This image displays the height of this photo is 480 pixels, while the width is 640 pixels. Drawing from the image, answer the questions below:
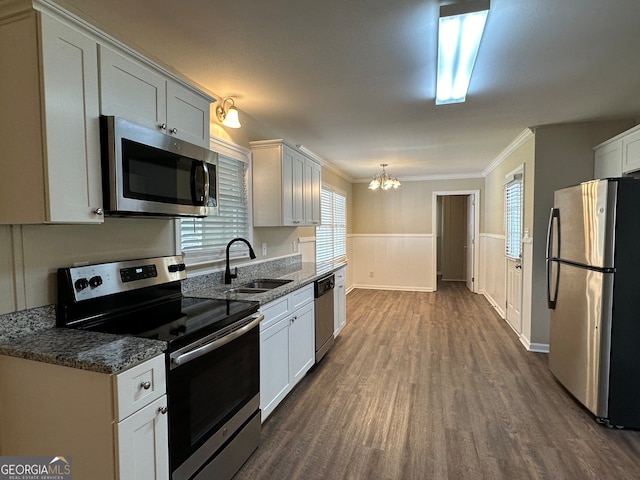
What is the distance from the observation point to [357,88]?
2.58 meters

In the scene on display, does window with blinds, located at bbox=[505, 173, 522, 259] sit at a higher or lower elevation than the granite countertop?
higher

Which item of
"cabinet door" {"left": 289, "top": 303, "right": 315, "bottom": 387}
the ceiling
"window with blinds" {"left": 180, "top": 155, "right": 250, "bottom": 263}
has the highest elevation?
→ the ceiling

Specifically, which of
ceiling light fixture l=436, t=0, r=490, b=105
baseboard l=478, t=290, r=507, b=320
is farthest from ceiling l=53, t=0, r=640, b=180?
baseboard l=478, t=290, r=507, b=320

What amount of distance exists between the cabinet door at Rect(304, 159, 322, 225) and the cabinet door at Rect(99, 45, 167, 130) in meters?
2.08

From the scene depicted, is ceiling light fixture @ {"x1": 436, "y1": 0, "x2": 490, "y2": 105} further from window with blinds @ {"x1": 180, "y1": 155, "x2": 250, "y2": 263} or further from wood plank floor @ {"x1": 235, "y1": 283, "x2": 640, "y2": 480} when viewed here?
wood plank floor @ {"x1": 235, "y1": 283, "x2": 640, "y2": 480}

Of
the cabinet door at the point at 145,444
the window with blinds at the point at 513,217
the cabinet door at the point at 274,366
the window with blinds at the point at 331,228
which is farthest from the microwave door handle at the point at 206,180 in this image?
the window with blinds at the point at 513,217

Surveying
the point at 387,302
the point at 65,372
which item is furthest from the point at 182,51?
the point at 387,302

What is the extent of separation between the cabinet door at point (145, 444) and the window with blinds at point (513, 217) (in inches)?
162

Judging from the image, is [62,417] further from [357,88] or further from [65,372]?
[357,88]

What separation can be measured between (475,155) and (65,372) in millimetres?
5321

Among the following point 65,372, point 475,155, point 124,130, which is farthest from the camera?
point 475,155

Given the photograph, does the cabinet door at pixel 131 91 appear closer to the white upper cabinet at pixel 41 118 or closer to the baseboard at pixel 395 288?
the white upper cabinet at pixel 41 118

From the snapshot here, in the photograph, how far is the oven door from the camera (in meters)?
1.39

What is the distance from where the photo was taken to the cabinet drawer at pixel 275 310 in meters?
2.17
